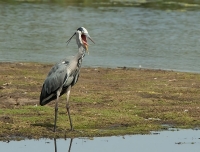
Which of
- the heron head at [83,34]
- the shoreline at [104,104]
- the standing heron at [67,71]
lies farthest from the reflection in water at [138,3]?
the standing heron at [67,71]

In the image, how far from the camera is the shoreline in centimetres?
1269

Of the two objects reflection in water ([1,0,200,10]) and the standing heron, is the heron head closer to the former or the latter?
the standing heron

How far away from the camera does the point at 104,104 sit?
15.1 m

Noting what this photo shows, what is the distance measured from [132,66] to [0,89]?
8398mm

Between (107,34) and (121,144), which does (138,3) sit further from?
(121,144)

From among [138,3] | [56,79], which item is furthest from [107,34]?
[56,79]

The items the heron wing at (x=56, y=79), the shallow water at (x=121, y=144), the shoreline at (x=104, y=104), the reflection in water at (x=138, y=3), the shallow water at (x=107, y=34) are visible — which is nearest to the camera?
the shallow water at (x=121, y=144)

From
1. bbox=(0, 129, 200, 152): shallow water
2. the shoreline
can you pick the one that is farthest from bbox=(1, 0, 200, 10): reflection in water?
bbox=(0, 129, 200, 152): shallow water

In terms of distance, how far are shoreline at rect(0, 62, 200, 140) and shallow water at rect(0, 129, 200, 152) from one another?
0.31 metres

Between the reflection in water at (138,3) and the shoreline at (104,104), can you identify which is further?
the reflection in water at (138,3)

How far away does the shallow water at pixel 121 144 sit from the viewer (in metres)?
11.3

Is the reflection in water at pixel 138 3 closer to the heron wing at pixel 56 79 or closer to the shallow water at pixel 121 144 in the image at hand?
the heron wing at pixel 56 79

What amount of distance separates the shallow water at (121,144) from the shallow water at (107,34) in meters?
11.5

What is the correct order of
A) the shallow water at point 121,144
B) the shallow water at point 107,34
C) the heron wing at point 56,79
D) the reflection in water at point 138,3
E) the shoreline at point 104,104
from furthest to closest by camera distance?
the reflection in water at point 138,3 < the shallow water at point 107,34 < the shoreline at point 104,104 < the heron wing at point 56,79 < the shallow water at point 121,144
